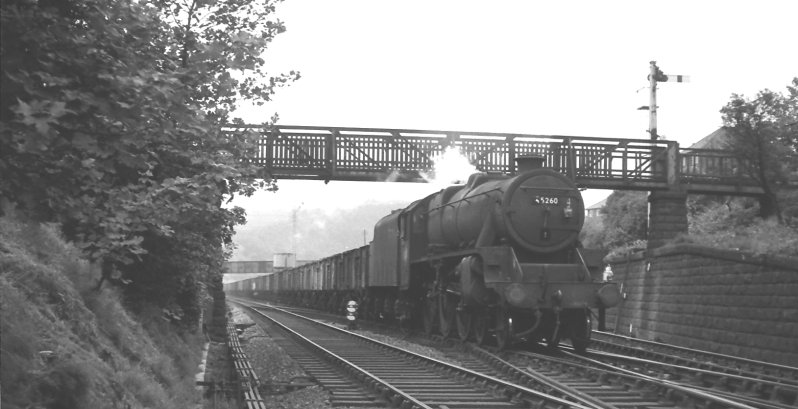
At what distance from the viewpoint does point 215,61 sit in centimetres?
516

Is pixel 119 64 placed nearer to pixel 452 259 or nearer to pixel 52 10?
pixel 52 10

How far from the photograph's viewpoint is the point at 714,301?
1680 cm

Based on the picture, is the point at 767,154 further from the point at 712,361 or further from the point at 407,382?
the point at 407,382

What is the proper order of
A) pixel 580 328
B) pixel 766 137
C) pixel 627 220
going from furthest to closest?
pixel 627 220
pixel 766 137
pixel 580 328

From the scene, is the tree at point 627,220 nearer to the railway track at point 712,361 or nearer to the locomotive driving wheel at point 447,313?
the railway track at point 712,361

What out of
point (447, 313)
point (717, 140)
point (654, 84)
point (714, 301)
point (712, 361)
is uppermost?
point (654, 84)

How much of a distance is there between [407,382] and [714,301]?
30.1 ft

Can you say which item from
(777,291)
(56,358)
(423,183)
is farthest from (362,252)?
(56,358)

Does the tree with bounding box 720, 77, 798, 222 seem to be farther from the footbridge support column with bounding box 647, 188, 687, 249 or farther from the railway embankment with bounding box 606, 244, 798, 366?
the railway embankment with bounding box 606, 244, 798, 366

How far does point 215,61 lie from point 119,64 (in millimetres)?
1519

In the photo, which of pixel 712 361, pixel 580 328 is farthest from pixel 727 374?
pixel 580 328

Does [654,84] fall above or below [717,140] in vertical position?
above

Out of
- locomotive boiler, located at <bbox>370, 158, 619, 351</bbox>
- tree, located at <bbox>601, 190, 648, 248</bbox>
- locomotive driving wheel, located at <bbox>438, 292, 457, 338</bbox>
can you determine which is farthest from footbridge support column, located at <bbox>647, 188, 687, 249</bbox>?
tree, located at <bbox>601, 190, 648, 248</bbox>

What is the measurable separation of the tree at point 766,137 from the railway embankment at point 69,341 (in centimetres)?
1736
